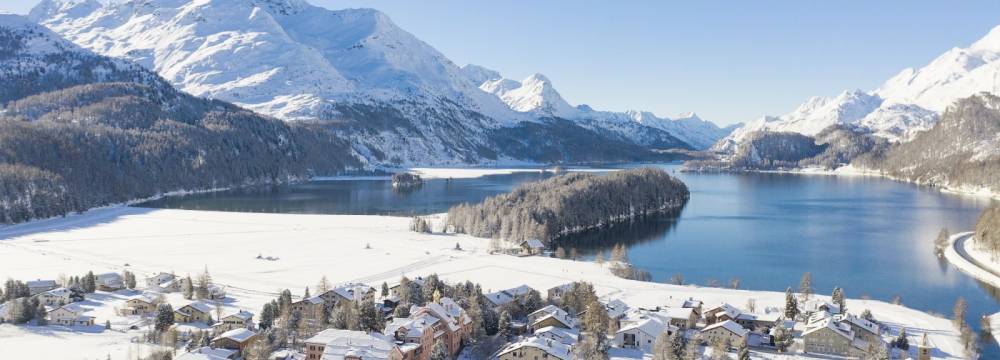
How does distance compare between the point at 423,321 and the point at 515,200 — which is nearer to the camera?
the point at 423,321

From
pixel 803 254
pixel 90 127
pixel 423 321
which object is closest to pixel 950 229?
pixel 803 254

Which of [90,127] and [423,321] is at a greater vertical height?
[90,127]

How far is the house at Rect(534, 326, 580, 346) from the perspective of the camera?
38.3 meters

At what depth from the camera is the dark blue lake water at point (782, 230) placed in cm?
5819

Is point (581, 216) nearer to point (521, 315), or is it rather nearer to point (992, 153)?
point (521, 315)

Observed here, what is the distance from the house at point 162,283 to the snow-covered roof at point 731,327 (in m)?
35.3

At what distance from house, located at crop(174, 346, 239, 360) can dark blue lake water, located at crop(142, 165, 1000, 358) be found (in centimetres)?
3489

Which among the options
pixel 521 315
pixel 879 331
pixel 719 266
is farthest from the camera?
pixel 719 266

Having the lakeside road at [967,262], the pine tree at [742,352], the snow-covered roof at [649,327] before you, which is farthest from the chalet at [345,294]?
the lakeside road at [967,262]

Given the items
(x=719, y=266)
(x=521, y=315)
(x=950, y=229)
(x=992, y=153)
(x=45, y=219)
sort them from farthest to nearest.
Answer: (x=992, y=153), (x=45, y=219), (x=950, y=229), (x=719, y=266), (x=521, y=315)

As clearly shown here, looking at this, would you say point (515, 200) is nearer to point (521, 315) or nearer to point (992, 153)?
point (521, 315)

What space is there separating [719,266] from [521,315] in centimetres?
2771

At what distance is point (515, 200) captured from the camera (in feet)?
313

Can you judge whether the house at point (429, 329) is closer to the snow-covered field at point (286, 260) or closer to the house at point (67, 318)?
the snow-covered field at point (286, 260)
